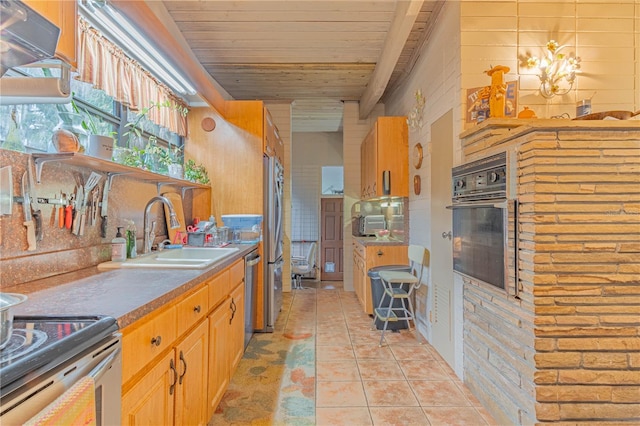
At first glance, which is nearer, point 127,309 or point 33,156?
point 127,309

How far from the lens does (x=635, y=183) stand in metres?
1.64

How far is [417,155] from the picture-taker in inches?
138

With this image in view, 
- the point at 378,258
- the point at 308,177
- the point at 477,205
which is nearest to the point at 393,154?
the point at 378,258

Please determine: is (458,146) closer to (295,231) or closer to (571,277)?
(571,277)

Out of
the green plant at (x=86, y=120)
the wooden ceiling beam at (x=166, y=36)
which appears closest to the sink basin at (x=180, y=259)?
the green plant at (x=86, y=120)

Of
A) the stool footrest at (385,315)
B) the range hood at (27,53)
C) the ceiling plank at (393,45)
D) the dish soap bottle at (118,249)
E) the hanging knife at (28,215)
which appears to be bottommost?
the stool footrest at (385,315)

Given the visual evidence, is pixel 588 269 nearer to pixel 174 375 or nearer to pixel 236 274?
pixel 174 375

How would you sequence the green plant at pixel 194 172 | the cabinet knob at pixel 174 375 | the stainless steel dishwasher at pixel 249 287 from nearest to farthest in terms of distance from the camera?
the cabinet knob at pixel 174 375 < the stainless steel dishwasher at pixel 249 287 < the green plant at pixel 194 172

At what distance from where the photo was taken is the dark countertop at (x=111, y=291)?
3.18 feet

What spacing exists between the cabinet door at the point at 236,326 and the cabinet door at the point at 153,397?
92cm

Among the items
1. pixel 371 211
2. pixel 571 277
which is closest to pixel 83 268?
pixel 571 277

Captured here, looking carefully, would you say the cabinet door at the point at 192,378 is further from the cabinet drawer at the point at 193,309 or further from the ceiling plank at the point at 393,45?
the ceiling plank at the point at 393,45

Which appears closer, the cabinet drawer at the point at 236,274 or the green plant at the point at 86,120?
the green plant at the point at 86,120

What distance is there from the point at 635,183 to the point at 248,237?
112 inches
